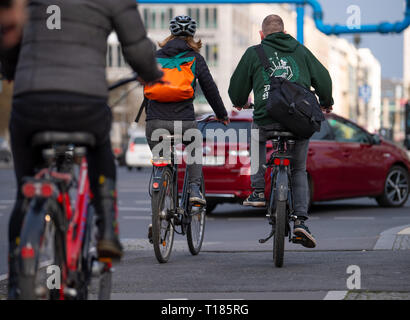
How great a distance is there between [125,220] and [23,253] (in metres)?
10.7

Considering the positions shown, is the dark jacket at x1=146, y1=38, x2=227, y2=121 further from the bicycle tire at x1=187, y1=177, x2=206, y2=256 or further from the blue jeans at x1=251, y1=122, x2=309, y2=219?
the bicycle tire at x1=187, y1=177, x2=206, y2=256

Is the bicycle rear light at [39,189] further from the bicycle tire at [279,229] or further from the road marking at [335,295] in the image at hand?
the bicycle tire at [279,229]

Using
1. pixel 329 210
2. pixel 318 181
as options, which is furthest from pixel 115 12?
pixel 329 210

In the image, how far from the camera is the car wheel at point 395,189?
16344mm

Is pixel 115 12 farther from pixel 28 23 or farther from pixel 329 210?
pixel 329 210

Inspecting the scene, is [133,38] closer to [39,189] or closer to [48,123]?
[48,123]

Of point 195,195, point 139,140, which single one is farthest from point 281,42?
point 139,140

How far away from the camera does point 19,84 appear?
181 inches

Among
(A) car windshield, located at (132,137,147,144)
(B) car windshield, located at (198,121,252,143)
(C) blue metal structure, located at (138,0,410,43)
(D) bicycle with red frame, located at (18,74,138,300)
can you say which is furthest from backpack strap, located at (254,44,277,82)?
(A) car windshield, located at (132,137,147,144)

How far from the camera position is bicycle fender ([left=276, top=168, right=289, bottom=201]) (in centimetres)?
776

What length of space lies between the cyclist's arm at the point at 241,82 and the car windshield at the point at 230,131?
5.50m

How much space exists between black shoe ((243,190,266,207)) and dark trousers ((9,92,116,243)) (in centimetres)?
374

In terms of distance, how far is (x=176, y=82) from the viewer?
840 cm
